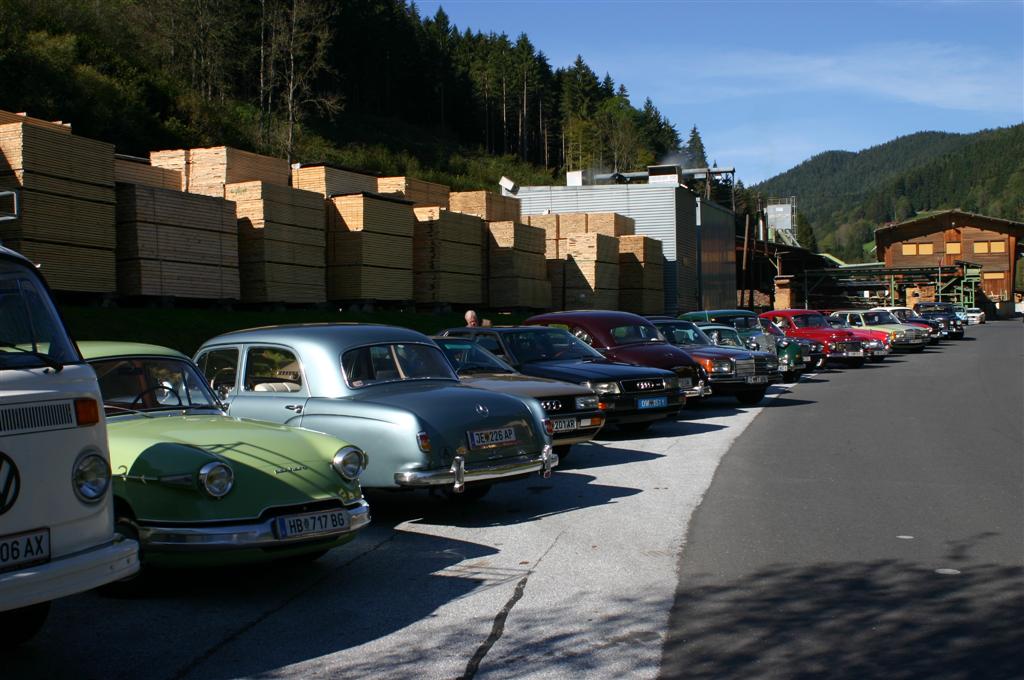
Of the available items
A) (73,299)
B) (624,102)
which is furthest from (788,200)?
(73,299)

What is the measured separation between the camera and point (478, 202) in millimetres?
34125

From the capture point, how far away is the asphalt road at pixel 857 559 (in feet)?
15.1

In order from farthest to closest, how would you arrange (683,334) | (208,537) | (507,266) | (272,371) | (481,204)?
1. (481,204)
2. (507,266)
3. (683,334)
4. (272,371)
5. (208,537)

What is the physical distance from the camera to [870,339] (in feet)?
96.8

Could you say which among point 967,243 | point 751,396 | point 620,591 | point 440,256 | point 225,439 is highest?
point 967,243

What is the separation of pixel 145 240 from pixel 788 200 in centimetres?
9906

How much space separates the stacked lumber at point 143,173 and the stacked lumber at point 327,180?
340cm

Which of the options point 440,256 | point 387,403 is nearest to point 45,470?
point 387,403

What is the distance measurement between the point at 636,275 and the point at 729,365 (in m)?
21.2

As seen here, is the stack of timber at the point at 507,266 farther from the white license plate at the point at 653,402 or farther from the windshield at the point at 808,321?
the white license plate at the point at 653,402

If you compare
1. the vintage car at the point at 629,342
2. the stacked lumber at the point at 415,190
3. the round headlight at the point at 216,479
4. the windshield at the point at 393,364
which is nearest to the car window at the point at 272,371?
the windshield at the point at 393,364

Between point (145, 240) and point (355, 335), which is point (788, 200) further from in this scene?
point (355, 335)

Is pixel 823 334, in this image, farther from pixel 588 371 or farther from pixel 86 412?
pixel 86 412

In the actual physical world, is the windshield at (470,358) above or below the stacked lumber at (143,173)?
below
